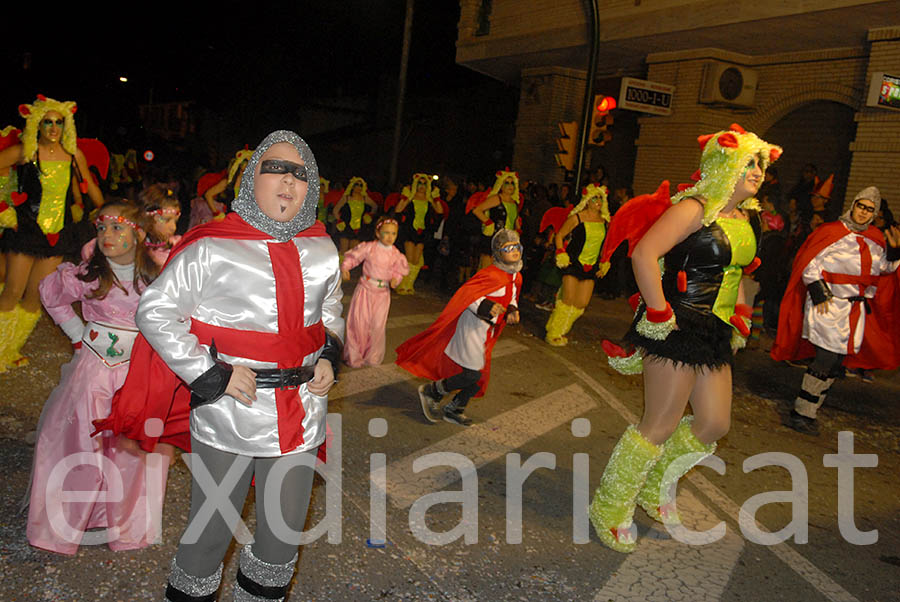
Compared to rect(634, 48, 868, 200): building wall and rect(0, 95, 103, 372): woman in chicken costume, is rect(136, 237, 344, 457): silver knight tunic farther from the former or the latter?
rect(634, 48, 868, 200): building wall

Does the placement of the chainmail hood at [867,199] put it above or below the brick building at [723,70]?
below

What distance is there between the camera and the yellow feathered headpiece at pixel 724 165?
3.70 meters

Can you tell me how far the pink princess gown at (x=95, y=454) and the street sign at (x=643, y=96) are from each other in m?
10.1

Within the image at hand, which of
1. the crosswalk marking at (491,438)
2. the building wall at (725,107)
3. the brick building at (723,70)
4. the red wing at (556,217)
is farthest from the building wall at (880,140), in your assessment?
the crosswalk marking at (491,438)

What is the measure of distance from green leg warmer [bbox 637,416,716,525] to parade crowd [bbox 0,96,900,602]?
1 cm

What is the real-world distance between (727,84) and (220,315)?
14.9 m

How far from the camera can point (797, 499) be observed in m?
4.98

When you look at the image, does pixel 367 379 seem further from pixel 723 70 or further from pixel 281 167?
pixel 723 70

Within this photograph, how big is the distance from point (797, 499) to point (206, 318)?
424 centimetres

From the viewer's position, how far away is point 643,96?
40.5 feet

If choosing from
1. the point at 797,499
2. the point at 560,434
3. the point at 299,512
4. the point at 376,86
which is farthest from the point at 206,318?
the point at 376,86

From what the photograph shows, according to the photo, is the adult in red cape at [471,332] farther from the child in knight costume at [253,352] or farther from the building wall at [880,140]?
the building wall at [880,140]

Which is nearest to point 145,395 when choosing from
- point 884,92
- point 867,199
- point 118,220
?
point 118,220

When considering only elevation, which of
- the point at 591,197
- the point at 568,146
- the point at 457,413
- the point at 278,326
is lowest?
the point at 457,413
